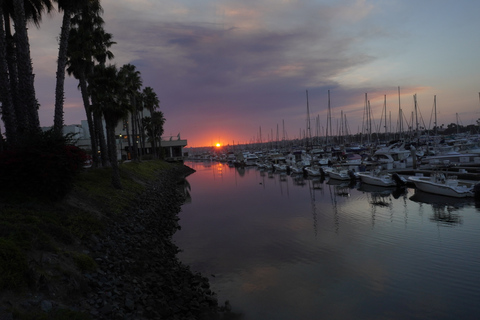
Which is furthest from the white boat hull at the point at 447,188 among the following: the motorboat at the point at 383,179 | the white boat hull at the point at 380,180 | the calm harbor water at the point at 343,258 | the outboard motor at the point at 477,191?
the white boat hull at the point at 380,180

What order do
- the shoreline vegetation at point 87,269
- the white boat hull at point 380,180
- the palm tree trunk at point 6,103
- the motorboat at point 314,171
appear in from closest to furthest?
1. the shoreline vegetation at point 87,269
2. the palm tree trunk at point 6,103
3. the white boat hull at point 380,180
4. the motorboat at point 314,171

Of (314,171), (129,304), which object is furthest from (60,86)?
(314,171)

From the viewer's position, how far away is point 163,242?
58.1ft

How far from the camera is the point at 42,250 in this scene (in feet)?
30.6

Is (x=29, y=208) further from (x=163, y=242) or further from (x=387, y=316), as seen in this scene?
(x=387, y=316)

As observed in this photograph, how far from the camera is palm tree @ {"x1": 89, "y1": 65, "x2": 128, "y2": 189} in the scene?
81.7 feet

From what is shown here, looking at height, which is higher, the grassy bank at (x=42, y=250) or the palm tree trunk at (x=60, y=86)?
the palm tree trunk at (x=60, y=86)

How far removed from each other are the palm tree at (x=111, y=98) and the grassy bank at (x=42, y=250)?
31.9 feet

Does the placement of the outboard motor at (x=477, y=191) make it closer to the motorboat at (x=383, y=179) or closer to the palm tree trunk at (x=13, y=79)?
the motorboat at (x=383, y=179)

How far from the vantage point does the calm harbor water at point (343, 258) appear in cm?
1109

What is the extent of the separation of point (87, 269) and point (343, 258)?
11.8m

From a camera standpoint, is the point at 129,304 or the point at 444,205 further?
the point at 444,205

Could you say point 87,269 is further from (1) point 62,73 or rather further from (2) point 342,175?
(2) point 342,175

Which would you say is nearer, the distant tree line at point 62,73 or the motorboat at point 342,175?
the distant tree line at point 62,73
